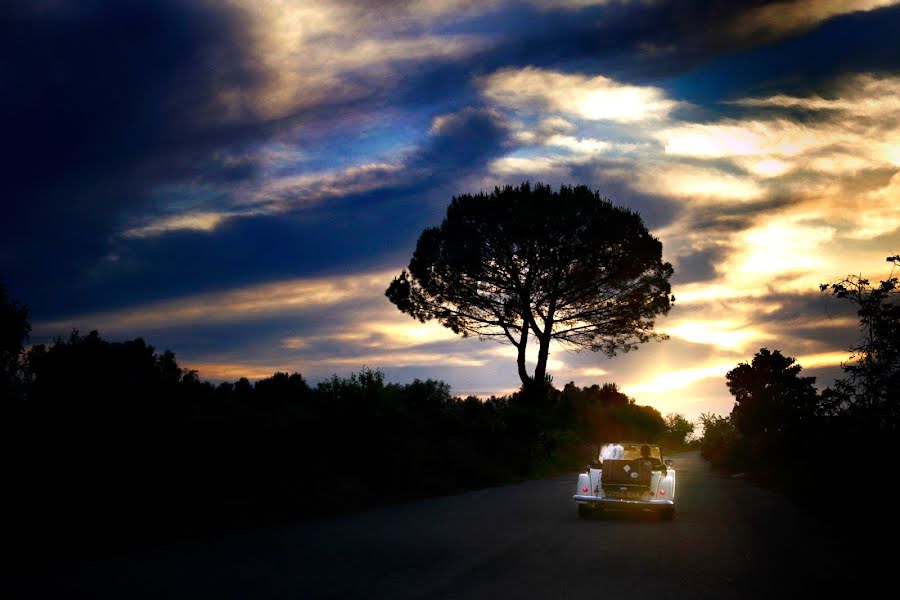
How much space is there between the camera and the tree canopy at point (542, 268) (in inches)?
1555

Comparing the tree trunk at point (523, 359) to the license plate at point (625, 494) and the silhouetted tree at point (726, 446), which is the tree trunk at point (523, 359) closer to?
the silhouetted tree at point (726, 446)

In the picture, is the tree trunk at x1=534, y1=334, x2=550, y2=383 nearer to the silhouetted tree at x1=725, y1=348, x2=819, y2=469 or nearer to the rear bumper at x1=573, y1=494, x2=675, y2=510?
the silhouetted tree at x1=725, y1=348, x2=819, y2=469

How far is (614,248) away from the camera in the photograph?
39750mm

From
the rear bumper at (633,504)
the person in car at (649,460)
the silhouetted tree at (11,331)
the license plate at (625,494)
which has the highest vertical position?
the silhouetted tree at (11,331)

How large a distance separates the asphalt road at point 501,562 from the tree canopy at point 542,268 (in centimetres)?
2445

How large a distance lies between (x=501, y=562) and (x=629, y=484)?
21.5 feet

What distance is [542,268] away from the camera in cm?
4006

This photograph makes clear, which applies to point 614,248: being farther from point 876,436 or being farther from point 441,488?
point 876,436

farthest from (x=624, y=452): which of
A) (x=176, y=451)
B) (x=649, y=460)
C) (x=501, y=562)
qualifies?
(x=176, y=451)

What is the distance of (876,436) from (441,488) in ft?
38.3

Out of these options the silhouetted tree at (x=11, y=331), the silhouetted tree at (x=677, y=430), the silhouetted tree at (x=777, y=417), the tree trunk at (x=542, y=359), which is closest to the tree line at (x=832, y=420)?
the silhouetted tree at (x=777, y=417)

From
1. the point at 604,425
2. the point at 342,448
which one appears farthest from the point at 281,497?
the point at 604,425

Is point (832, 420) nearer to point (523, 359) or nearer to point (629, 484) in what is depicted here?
point (629, 484)

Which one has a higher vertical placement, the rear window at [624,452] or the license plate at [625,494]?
the rear window at [624,452]
